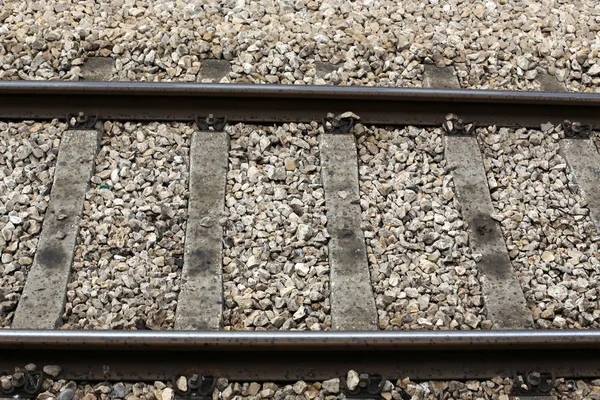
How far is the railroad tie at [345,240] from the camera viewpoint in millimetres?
4820

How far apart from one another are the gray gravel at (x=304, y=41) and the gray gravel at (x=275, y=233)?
840 millimetres

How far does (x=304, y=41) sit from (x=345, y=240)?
2.25 m

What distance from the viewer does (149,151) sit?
5.78m

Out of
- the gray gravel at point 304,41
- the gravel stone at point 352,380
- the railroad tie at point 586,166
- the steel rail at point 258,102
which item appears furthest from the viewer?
the gray gravel at point 304,41

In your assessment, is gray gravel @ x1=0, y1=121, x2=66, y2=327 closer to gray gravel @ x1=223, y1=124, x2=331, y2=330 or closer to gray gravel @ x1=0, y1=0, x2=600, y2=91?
gray gravel @ x1=0, y1=0, x2=600, y2=91

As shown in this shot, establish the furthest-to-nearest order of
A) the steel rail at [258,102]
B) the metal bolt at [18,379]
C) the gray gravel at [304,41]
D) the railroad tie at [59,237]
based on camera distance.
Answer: the gray gravel at [304,41] → the steel rail at [258,102] → the railroad tie at [59,237] → the metal bolt at [18,379]

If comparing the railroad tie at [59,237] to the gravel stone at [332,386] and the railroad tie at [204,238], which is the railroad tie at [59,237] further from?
the gravel stone at [332,386]

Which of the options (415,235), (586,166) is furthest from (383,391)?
(586,166)

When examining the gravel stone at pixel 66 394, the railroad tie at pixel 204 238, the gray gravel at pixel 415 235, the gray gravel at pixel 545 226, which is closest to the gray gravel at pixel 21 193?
the gravel stone at pixel 66 394

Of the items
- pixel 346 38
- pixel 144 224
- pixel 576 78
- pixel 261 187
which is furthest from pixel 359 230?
pixel 576 78

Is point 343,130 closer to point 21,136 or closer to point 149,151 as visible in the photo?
point 149,151

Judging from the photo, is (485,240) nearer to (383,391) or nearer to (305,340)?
(383,391)

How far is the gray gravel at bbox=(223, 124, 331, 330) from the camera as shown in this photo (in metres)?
4.82

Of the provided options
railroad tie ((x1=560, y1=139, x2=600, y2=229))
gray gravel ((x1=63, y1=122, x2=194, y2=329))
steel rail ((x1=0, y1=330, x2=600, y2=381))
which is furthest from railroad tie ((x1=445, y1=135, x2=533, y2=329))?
gray gravel ((x1=63, y1=122, x2=194, y2=329))
